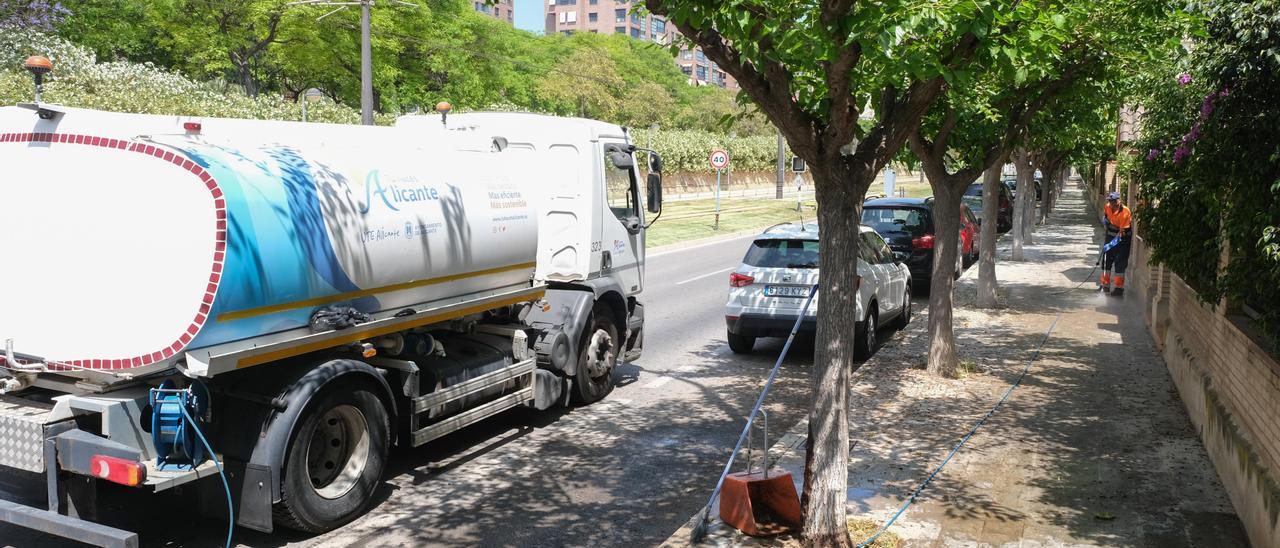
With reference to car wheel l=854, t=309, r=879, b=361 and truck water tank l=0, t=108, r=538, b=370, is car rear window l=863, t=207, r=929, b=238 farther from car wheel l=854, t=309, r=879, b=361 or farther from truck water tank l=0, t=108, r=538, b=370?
truck water tank l=0, t=108, r=538, b=370

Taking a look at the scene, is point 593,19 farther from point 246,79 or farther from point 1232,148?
point 1232,148

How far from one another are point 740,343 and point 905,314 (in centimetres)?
317

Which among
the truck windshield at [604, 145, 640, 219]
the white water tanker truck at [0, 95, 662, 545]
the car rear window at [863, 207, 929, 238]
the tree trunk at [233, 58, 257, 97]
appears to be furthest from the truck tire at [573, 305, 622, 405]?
the tree trunk at [233, 58, 257, 97]

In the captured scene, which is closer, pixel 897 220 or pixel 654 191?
pixel 654 191

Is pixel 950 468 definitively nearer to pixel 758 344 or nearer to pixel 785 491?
pixel 785 491

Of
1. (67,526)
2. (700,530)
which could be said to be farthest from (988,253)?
(67,526)

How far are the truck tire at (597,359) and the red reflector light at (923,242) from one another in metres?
8.10

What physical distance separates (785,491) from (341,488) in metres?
2.93

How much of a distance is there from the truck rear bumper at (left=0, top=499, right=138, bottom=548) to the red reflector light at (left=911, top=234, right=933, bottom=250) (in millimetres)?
13833

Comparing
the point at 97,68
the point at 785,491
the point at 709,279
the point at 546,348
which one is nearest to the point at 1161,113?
the point at 785,491

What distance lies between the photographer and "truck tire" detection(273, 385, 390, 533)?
20.2ft

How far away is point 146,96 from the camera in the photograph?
2728 cm

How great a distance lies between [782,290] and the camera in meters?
11.7

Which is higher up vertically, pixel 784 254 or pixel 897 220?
pixel 897 220
